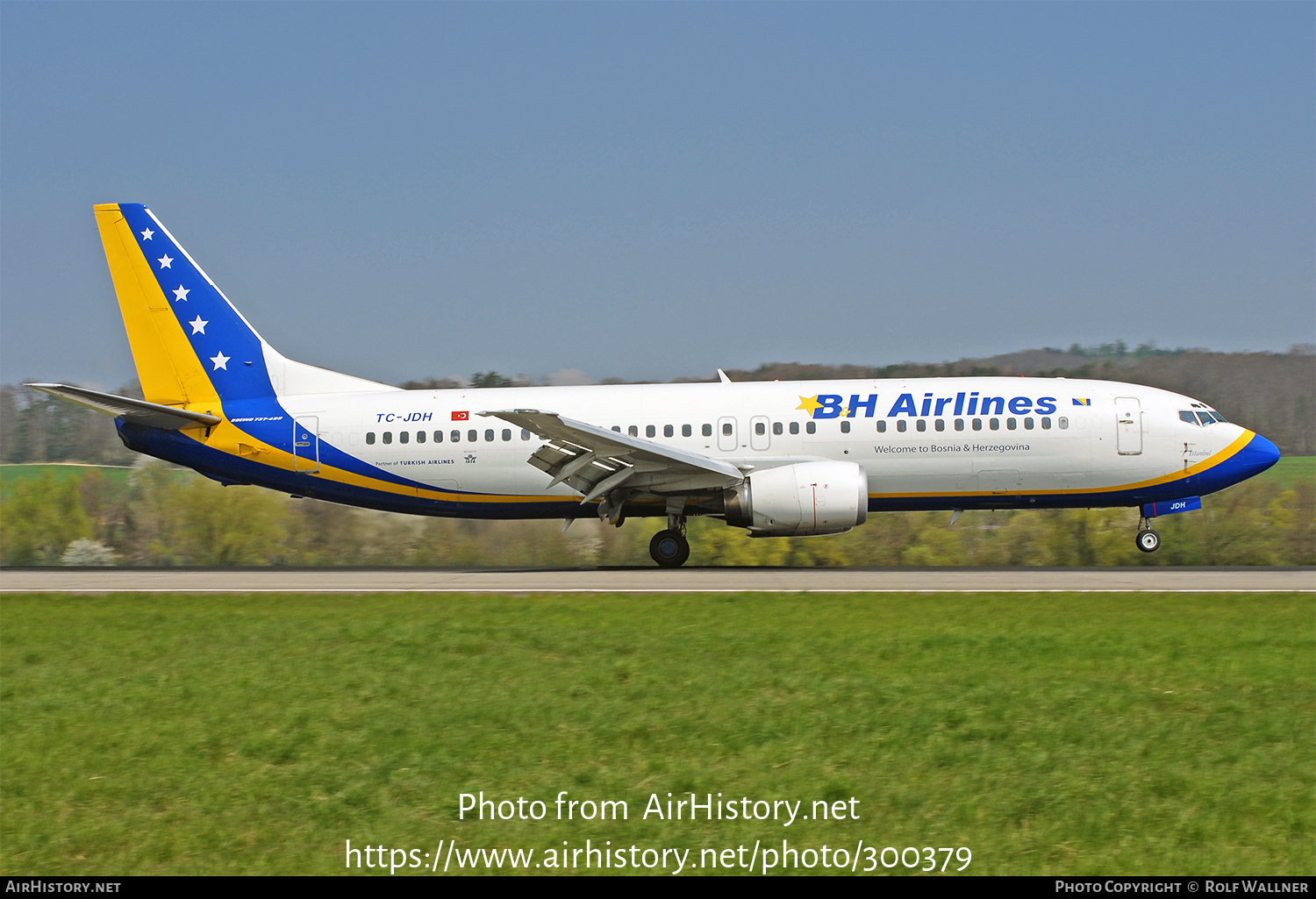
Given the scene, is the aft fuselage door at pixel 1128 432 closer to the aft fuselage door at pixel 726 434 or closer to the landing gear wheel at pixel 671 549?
the aft fuselage door at pixel 726 434

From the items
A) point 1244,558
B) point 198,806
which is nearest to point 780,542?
point 1244,558

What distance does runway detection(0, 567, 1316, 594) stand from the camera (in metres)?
17.6

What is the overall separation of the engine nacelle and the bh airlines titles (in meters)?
1.75

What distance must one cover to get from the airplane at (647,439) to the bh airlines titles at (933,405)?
4 cm

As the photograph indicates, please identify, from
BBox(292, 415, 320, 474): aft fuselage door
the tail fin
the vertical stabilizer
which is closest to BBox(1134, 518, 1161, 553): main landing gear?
the tail fin

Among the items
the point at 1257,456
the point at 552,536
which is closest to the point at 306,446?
the point at 552,536

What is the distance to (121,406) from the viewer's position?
77.3ft

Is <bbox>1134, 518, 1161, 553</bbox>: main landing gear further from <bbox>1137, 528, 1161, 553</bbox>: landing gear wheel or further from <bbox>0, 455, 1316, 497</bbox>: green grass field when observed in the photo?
<bbox>0, 455, 1316, 497</bbox>: green grass field

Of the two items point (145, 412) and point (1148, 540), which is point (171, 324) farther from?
point (1148, 540)

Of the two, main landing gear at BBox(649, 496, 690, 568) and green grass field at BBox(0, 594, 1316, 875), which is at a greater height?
main landing gear at BBox(649, 496, 690, 568)
